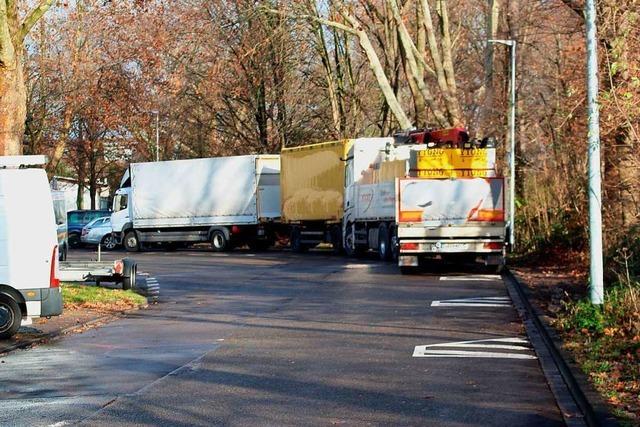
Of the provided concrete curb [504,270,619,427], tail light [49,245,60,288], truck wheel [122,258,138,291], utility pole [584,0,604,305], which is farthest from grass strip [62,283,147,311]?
utility pole [584,0,604,305]

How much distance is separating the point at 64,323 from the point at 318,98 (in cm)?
3349

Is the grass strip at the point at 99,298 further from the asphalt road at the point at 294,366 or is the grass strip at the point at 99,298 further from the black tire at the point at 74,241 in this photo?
the black tire at the point at 74,241

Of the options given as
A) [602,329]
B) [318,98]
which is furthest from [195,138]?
[602,329]

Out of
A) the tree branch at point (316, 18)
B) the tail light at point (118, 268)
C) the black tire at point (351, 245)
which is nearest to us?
the tail light at point (118, 268)

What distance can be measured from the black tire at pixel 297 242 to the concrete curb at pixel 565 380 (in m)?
23.5

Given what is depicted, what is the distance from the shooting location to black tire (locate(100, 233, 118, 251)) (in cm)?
4772

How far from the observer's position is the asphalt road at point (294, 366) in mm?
9312

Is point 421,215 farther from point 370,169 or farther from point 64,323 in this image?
point 64,323

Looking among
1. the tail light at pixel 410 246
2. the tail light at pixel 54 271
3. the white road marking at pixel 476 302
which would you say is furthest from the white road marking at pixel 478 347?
the tail light at pixel 410 246

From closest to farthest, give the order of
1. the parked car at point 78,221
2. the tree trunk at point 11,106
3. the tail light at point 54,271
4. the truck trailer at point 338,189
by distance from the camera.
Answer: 1. the tail light at point 54,271
2. the tree trunk at point 11,106
3. the truck trailer at point 338,189
4. the parked car at point 78,221

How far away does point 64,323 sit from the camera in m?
16.7

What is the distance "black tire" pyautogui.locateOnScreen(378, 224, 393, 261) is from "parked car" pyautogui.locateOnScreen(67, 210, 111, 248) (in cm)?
2242

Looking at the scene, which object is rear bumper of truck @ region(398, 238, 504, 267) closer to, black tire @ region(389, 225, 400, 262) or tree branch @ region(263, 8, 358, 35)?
black tire @ region(389, 225, 400, 262)

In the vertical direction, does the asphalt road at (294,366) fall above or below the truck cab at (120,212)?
below
